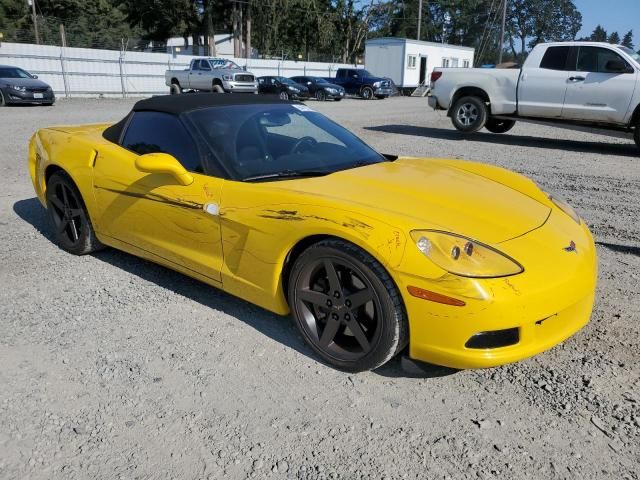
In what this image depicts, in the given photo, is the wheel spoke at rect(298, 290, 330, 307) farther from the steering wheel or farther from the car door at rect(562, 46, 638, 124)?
the car door at rect(562, 46, 638, 124)

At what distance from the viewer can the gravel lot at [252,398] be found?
2221mm

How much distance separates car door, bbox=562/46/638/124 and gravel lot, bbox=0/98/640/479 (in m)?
7.17

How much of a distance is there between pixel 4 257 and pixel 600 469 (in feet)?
14.5

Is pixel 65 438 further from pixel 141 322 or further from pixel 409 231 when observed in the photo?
pixel 409 231

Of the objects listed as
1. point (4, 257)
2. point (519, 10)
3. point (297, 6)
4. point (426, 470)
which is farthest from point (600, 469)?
point (519, 10)

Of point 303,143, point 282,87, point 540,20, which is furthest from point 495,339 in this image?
point 540,20

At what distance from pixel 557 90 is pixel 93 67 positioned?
22.7m

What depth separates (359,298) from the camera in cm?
268

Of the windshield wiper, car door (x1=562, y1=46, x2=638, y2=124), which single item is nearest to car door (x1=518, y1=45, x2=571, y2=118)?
car door (x1=562, y1=46, x2=638, y2=124)

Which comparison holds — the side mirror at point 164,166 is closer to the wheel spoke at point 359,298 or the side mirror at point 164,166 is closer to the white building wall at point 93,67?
the wheel spoke at point 359,298

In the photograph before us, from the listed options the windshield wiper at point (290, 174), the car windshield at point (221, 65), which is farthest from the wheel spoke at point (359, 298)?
the car windshield at point (221, 65)

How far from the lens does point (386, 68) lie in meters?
35.0

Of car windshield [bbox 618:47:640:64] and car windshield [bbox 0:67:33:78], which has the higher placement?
car windshield [bbox 618:47:640:64]

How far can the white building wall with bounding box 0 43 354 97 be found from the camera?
24359mm
